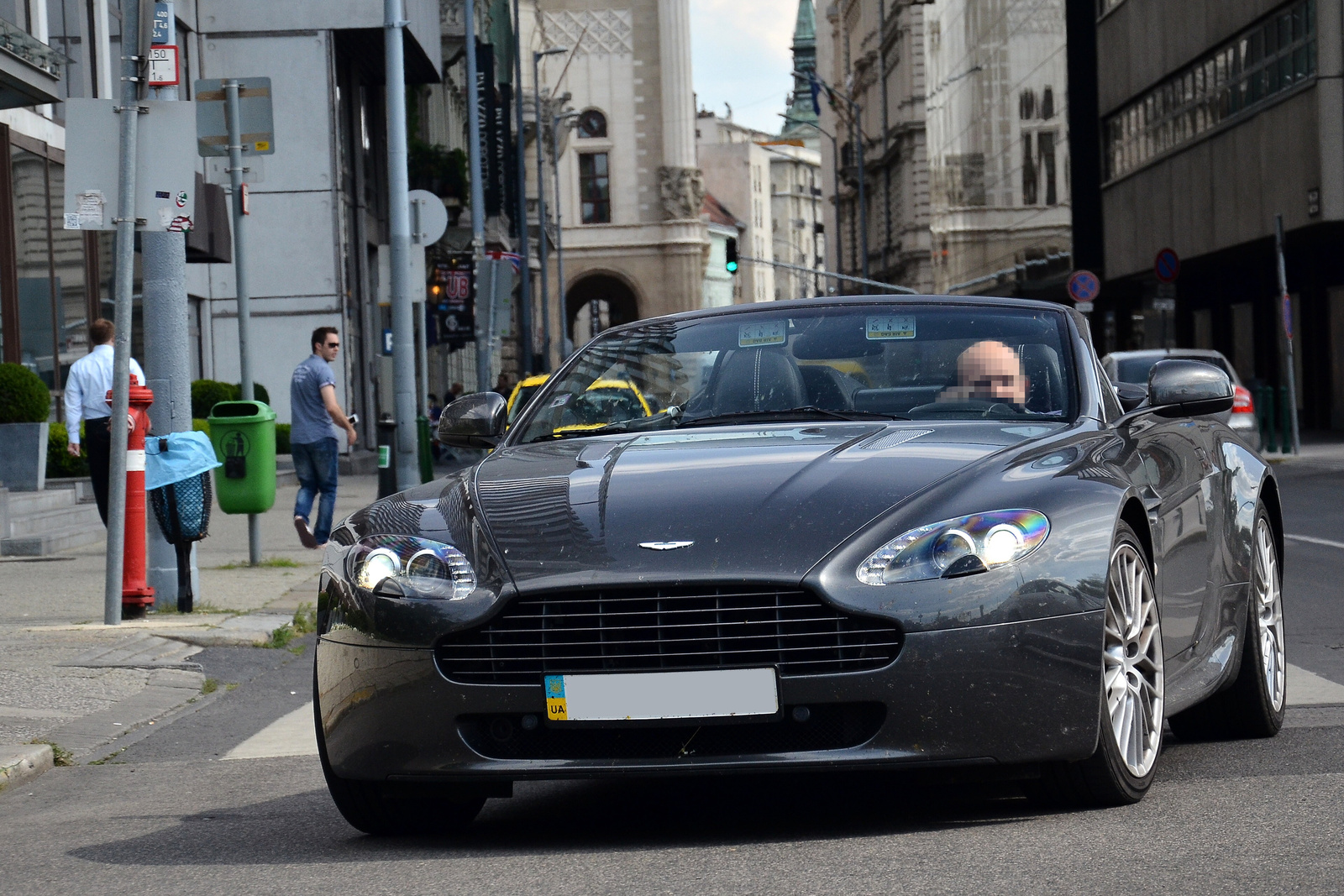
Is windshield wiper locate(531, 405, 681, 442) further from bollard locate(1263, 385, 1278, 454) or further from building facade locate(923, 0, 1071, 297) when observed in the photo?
building facade locate(923, 0, 1071, 297)

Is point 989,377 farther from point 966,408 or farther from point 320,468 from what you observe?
point 320,468

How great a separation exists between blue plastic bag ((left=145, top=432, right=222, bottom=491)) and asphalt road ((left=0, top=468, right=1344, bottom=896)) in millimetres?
4846

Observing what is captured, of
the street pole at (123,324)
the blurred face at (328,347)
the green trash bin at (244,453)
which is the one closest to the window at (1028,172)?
the blurred face at (328,347)

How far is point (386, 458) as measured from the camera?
734 inches

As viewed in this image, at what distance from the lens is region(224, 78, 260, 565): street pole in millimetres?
15086

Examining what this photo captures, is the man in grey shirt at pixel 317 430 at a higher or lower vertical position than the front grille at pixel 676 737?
higher

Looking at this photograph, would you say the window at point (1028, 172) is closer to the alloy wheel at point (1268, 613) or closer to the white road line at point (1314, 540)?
the white road line at point (1314, 540)

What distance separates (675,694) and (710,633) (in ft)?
0.50

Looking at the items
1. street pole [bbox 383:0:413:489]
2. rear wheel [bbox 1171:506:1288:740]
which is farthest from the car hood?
street pole [bbox 383:0:413:489]

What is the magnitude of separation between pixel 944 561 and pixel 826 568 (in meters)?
0.27

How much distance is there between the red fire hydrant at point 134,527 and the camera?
10.9 m

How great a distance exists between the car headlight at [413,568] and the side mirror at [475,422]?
1.36 m

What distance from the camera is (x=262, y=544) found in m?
17.5

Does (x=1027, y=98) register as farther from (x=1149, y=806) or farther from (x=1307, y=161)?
(x=1149, y=806)
